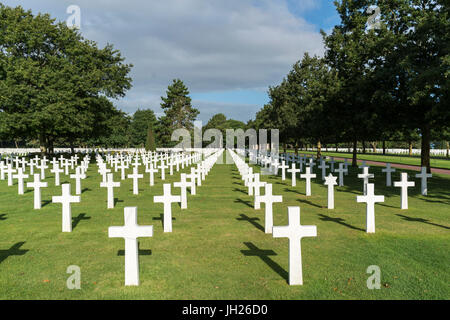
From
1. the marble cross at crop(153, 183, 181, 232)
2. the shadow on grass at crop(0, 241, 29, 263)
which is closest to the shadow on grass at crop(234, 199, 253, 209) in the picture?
the marble cross at crop(153, 183, 181, 232)

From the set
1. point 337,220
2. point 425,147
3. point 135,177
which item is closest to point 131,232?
point 337,220

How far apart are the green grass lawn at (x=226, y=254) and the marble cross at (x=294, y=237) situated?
16 centimetres

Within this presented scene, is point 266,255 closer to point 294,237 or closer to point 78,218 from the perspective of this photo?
point 294,237

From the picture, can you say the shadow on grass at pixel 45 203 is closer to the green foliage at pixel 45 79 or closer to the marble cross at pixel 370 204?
the marble cross at pixel 370 204

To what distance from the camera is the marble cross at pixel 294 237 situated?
4828 millimetres

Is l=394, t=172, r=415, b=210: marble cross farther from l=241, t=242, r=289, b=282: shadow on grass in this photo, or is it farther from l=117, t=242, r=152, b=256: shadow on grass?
l=117, t=242, r=152, b=256: shadow on grass

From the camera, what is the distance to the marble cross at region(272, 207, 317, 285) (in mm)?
4828

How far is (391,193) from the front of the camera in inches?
548

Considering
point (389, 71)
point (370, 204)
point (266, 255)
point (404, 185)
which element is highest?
point (389, 71)

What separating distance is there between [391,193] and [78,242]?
38.7 ft

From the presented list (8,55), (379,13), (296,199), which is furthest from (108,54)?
(296,199)

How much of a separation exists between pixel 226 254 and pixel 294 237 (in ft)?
5.63

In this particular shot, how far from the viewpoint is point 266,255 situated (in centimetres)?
619
